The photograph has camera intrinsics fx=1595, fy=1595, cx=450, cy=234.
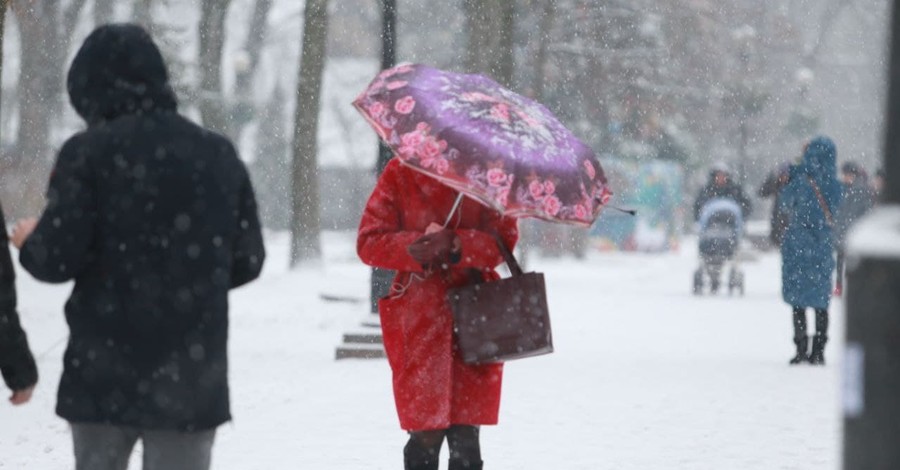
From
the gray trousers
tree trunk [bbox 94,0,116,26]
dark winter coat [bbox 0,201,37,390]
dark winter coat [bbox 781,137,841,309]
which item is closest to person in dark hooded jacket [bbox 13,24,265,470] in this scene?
the gray trousers

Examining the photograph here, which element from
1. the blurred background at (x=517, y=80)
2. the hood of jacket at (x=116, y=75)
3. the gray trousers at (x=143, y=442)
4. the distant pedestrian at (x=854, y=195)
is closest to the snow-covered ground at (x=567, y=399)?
the gray trousers at (x=143, y=442)

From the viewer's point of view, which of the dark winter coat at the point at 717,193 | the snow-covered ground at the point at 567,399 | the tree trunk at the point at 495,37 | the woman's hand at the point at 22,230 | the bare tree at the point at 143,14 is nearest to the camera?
the woman's hand at the point at 22,230

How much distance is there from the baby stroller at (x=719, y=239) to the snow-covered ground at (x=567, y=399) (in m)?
3.76

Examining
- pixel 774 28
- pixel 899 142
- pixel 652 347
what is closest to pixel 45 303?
pixel 652 347

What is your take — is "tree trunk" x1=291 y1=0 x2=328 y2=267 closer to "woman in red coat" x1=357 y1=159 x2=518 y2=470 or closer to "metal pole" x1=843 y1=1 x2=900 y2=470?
"woman in red coat" x1=357 y1=159 x2=518 y2=470

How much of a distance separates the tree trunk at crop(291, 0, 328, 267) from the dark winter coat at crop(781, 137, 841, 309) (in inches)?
483

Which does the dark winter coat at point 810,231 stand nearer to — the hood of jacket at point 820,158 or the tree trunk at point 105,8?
the hood of jacket at point 820,158

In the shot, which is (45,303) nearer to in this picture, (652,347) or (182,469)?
(652,347)

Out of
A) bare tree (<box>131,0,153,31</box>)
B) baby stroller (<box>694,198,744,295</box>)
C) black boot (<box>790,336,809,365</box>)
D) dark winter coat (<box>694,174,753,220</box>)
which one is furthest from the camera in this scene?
bare tree (<box>131,0,153,31</box>)

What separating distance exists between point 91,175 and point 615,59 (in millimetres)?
34552

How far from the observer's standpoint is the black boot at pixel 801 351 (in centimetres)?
1279

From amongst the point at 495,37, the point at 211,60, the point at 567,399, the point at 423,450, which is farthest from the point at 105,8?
the point at 423,450

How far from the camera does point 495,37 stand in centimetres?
2000

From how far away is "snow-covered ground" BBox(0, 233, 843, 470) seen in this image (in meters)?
8.28
